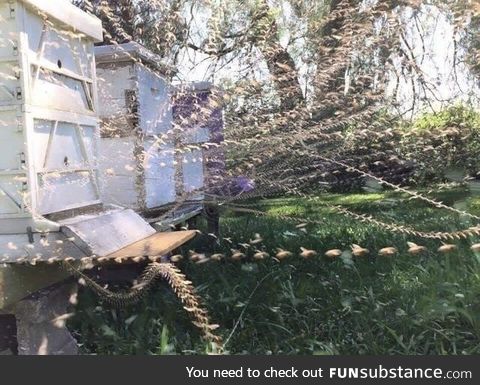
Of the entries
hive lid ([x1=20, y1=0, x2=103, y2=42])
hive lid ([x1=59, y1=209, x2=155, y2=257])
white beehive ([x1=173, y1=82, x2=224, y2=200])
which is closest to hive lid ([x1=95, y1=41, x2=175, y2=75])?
white beehive ([x1=173, y1=82, x2=224, y2=200])

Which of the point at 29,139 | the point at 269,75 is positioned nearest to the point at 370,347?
the point at 269,75

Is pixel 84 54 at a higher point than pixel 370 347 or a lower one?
higher

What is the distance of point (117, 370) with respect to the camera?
1.50 metres

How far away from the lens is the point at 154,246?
2.26 metres

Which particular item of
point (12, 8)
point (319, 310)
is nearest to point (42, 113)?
point (12, 8)

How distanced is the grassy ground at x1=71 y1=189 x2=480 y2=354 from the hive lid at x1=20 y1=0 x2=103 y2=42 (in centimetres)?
139

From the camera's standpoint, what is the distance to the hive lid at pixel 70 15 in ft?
7.07

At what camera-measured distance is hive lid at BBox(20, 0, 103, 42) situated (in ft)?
7.07

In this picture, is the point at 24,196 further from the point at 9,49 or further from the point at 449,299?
the point at 449,299

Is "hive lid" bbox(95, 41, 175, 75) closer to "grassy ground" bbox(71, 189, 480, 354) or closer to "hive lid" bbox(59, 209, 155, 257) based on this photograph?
"hive lid" bbox(59, 209, 155, 257)

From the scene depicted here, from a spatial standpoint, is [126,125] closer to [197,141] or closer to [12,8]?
[197,141]

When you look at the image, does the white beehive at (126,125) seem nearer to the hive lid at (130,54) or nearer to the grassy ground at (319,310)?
the hive lid at (130,54)

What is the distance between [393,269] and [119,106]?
6.75ft

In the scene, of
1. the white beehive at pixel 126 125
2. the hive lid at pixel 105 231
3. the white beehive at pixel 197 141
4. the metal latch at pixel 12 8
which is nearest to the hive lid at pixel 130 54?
the white beehive at pixel 126 125
